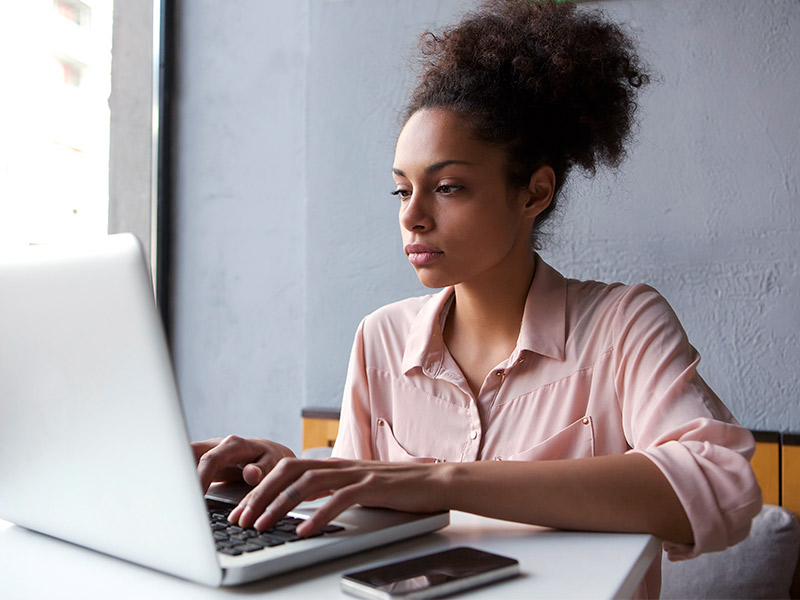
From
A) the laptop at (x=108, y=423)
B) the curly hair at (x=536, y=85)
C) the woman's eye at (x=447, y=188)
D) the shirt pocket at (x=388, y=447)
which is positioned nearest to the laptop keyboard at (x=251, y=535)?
the laptop at (x=108, y=423)

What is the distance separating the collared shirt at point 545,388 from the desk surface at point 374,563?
8.9 inches

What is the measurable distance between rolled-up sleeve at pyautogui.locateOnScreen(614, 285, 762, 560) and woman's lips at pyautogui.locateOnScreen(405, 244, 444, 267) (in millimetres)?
262

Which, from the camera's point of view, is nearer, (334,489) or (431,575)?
(431,575)

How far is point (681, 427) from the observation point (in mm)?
860

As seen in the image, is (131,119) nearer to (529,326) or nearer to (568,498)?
(529,326)

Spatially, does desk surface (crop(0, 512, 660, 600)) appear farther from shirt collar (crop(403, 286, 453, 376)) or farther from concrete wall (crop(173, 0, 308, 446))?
concrete wall (crop(173, 0, 308, 446))

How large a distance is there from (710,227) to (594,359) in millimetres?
824

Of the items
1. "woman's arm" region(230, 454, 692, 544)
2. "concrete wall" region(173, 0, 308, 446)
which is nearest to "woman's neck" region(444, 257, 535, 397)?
"woman's arm" region(230, 454, 692, 544)

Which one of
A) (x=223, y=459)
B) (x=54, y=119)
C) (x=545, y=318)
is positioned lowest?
(x=223, y=459)

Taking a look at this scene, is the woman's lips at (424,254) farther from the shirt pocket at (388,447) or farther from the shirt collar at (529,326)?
the shirt pocket at (388,447)

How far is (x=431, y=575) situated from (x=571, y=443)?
0.58m

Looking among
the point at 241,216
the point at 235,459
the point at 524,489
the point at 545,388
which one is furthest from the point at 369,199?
the point at 524,489

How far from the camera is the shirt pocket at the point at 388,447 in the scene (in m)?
1.16

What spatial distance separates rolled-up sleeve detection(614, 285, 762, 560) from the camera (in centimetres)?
77
